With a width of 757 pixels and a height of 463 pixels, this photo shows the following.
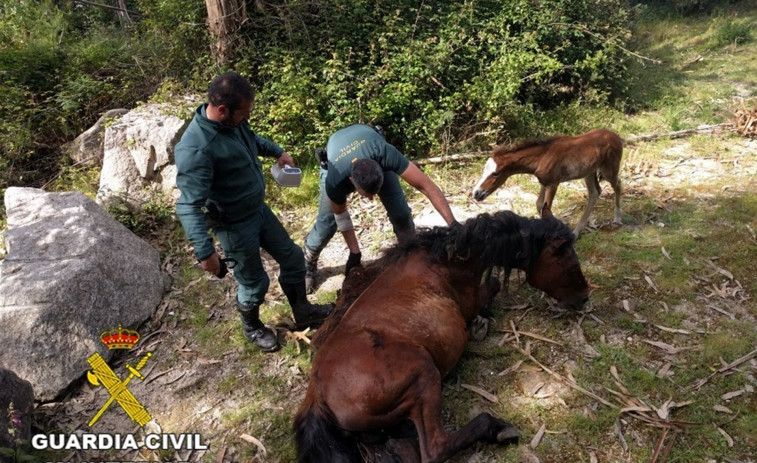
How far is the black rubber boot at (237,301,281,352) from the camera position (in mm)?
4262

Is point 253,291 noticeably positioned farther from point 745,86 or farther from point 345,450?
point 745,86

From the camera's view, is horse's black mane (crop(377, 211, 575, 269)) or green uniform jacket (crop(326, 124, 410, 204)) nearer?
horse's black mane (crop(377, 211, 575, 269))

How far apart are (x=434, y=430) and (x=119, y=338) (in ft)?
11.3

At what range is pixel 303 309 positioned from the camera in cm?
454

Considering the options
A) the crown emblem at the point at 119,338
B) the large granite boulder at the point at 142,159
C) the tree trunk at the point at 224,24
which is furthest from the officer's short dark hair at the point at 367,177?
the tree trunk at the point at 224,24

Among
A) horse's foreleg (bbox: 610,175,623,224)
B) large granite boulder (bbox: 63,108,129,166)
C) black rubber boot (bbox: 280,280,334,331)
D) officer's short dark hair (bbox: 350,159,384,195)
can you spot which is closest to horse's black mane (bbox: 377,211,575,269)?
officer's short dark hair (bbox: 350,159,384,195)

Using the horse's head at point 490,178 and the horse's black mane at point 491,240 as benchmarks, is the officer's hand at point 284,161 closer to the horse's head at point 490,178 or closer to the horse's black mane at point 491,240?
the horse's black mane at point 491,240

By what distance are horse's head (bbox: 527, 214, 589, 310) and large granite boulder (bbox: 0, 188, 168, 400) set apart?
4254 mm

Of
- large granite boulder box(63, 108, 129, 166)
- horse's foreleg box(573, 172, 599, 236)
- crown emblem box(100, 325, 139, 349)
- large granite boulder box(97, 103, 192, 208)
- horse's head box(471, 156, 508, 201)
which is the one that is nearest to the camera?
crown emblem box(100, 325, 139, 349)

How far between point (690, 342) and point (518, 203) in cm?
299

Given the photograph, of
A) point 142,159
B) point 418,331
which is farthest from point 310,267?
point 142,159

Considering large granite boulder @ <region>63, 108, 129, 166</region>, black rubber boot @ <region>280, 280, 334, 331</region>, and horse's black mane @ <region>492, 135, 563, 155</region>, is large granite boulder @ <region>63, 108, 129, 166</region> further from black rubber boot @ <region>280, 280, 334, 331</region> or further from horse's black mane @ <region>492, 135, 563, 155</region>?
horse's black mane @ <region>492, 135, 563, 155</region>

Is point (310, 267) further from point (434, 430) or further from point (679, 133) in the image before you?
point (679, 133)

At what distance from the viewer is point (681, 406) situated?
3.30 meters
